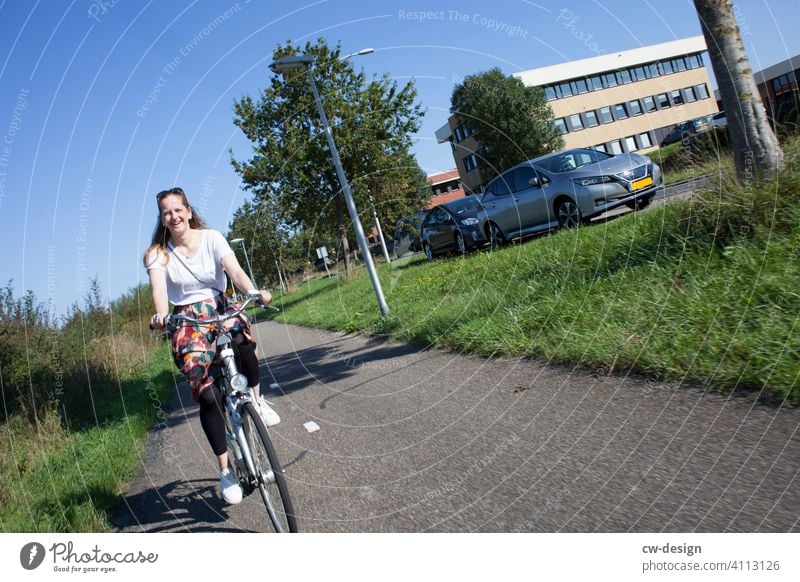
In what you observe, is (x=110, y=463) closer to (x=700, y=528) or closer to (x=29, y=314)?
(x=29, y=314)

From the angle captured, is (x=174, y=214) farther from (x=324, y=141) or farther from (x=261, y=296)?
(x=324, y=141)

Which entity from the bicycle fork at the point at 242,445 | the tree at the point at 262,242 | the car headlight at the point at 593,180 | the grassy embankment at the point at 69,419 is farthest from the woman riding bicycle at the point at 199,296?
the tree at the point at 262,242

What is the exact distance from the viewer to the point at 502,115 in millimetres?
13078

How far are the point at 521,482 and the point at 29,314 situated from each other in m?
9.24

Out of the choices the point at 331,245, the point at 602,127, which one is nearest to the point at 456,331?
the point at 331,245

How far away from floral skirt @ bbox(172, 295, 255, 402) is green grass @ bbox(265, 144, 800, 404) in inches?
116

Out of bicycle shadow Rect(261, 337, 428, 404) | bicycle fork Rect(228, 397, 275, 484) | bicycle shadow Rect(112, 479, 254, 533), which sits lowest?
bicycle shadow Rect(112, 479, 254, 533)

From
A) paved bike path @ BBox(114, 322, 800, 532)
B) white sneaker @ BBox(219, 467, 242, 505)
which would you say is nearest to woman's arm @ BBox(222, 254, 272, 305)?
white sneaker @ BBox(219, 467, 242, 505)

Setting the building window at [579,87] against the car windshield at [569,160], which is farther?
the building window at [579,87]

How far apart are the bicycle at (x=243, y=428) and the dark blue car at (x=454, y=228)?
10550 millimetres

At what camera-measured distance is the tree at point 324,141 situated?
64.2ft

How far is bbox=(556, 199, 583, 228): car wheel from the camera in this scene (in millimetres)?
10070

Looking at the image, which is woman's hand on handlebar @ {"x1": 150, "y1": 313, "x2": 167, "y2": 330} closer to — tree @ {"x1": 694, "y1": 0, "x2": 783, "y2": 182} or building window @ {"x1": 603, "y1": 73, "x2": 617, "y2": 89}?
tree @ {"x1": 694, "y1": 0, "x2": 783, "y2": 182}

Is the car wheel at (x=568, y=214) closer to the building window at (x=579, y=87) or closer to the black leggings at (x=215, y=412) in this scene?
the black leggings at (x=215, y=412)
